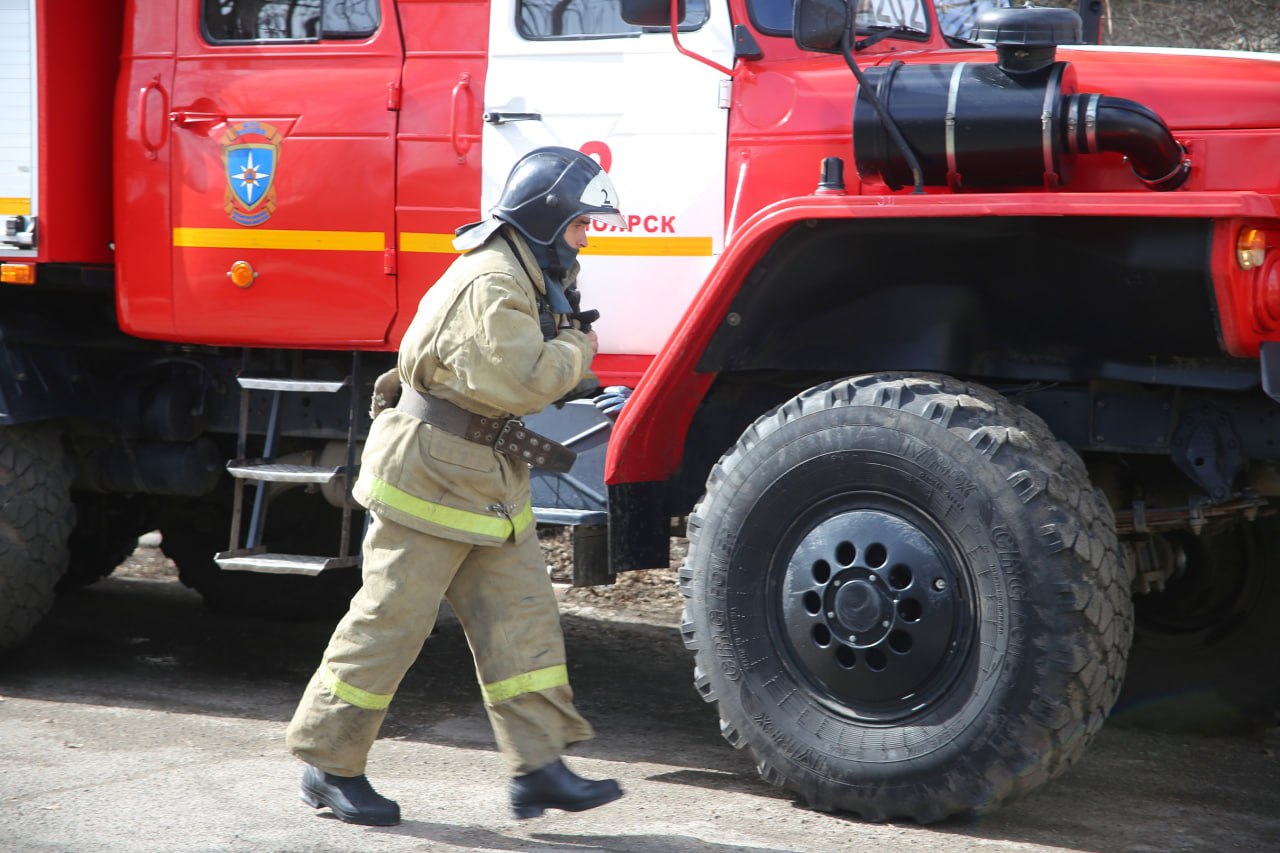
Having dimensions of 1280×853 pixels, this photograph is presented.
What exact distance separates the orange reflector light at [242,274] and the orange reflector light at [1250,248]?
3070 mm

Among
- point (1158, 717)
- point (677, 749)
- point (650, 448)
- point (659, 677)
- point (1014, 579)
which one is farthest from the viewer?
point (659, 677)

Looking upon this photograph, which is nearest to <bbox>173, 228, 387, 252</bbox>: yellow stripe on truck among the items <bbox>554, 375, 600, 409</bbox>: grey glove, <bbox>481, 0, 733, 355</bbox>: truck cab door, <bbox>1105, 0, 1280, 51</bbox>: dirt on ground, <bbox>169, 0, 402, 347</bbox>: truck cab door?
<bbox>169, 0, 402, 347</bbox>: truck cab door

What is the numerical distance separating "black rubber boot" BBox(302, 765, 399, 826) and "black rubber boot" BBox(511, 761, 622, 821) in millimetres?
331

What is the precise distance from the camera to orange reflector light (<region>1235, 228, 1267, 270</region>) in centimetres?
352

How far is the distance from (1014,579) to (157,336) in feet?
10.1

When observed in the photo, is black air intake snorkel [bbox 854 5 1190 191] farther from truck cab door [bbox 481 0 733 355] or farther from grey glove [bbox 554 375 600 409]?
grey glove [bbox 554 375 600 409]

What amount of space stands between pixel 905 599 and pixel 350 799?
4.91ft

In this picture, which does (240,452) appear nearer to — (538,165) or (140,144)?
(140,144)

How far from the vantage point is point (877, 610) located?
3812mm

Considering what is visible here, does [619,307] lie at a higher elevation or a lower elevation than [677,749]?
higher

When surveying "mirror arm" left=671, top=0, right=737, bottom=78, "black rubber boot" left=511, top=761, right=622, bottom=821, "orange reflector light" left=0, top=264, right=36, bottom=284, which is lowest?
"black rubber boot" left=511, top=761, right=622, bottom=821

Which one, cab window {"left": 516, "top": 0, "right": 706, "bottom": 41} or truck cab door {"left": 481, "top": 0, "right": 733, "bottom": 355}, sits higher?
cab window {"left": 516, "top": 0, "right": 706, "bottom": 41}

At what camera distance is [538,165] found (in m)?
3.88

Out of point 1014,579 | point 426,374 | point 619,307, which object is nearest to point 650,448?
point 619,307
